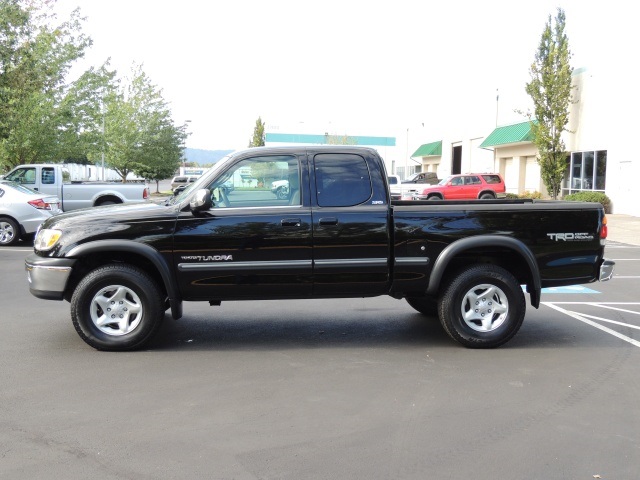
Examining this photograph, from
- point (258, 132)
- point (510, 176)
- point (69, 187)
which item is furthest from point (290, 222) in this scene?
point (258, 132)

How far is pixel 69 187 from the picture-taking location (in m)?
19.7

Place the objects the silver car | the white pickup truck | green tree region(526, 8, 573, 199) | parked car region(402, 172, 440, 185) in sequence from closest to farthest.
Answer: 1. the silver car
2. the white pickup truck
3. green tree region(526, 8, 573, 199)
4. parked car region(402, 172, 440, 185)

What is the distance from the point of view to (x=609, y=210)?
28344 mm

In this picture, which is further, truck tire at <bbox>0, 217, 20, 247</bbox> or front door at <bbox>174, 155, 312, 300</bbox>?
truck tire at <bbox>0, 217, 20, 247</bbox>

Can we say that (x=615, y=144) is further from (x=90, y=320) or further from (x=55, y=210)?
(x=90, y=320)

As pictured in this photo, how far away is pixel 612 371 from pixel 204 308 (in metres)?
5.04

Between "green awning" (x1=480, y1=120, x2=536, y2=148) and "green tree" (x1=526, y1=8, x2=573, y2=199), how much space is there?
1.85 m

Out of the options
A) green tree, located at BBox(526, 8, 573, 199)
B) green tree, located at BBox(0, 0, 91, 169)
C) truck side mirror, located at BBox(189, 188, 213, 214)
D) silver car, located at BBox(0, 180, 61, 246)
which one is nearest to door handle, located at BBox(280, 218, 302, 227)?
truck side mirror, located at BBox(189, 188, 213, 214)

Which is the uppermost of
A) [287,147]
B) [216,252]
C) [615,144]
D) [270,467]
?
[615,144]

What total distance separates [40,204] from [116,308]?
33.6ft

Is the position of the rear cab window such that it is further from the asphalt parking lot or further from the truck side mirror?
the asphalt parking lot

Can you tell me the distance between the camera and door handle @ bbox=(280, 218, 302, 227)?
6547mm

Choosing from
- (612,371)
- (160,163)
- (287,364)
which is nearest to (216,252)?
(287,364)

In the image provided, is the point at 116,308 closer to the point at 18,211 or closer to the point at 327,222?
Answer: the point at 327,222
